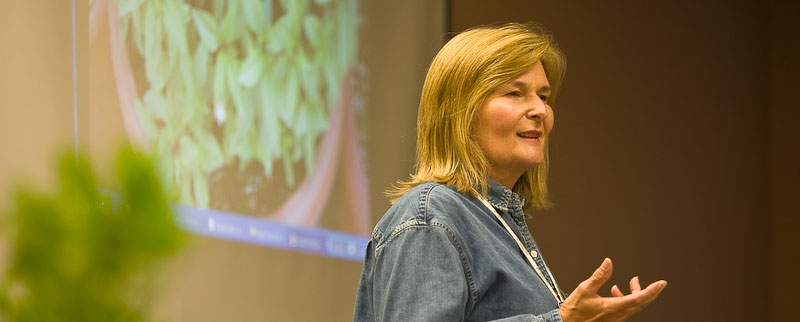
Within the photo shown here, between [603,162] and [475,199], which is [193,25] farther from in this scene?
[603,162]

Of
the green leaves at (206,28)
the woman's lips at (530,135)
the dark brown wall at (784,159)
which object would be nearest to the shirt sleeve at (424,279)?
the woman's lips at (530,135)

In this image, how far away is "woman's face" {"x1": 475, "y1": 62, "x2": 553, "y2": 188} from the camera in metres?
1.54

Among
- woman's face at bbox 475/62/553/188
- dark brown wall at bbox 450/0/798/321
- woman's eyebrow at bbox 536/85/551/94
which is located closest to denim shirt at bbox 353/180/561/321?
woman's face at bbox 475/62/553/188

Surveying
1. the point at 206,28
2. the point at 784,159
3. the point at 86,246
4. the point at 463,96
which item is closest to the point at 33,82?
the point at 206,28

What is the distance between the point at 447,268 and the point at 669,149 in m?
3.25

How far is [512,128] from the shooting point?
155cm

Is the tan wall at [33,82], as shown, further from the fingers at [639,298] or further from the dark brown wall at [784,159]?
the dark brown wall at [784,159]

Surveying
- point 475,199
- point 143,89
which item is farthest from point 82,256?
point 143,89

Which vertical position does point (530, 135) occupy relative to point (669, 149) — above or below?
above

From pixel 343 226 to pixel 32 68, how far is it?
1.42m

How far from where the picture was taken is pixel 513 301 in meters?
1.35

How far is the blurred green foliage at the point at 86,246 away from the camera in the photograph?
26 centimetres

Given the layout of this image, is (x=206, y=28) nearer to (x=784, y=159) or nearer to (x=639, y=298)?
(x=639, y=298)

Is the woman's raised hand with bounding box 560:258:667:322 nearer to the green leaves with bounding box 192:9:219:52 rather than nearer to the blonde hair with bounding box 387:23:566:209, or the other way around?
the blonde hair with bounding box 387:23:566:209
